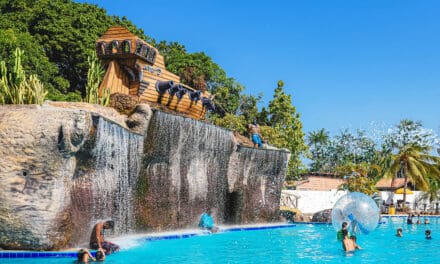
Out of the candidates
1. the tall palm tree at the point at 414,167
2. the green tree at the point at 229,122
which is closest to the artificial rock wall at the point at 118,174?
the green tree at the point at 229,122

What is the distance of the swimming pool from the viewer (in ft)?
42.8

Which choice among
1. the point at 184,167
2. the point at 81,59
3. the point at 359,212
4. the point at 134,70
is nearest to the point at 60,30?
the point at 81,59

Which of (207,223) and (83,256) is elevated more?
(207,223)

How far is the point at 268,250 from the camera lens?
1548 cm

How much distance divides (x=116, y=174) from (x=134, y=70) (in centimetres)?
636

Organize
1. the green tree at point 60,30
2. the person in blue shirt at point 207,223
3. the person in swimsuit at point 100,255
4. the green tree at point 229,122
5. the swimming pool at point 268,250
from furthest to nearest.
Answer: the green tree at point 229,122
the green tree at point 60,30
the person in blue shirt at point 207,223
the swimming pool at point 268,250
the person in swimsuit at point 100,255

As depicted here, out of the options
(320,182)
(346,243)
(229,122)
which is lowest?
(346,243)

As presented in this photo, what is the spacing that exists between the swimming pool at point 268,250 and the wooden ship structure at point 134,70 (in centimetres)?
626

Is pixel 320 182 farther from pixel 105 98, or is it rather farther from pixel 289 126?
pixel 105 98

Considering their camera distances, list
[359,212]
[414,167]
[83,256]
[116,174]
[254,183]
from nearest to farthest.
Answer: [83,256], [359,212], [116,174], [254,183], [414,167]

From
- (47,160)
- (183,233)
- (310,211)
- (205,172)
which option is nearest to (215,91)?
(310,211)

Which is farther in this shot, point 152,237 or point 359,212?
point 152,237

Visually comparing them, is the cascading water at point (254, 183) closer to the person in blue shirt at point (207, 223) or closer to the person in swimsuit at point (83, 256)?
the person in blue shirt at point (207, 223)

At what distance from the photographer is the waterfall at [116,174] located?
592 inches
